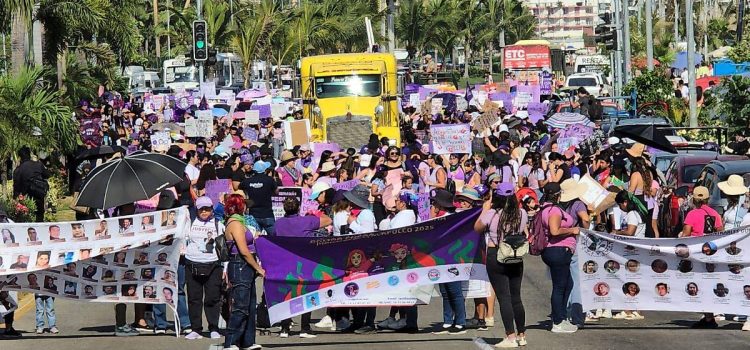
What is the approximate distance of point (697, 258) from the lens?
14625 mm

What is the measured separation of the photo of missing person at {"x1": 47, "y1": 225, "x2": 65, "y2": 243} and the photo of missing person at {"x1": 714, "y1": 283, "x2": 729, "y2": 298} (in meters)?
6.89

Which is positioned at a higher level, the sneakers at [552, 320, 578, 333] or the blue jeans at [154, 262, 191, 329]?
the blue jeans at [154, 262, 191, 329]

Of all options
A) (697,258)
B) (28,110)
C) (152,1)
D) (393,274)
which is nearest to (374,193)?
(393,274)

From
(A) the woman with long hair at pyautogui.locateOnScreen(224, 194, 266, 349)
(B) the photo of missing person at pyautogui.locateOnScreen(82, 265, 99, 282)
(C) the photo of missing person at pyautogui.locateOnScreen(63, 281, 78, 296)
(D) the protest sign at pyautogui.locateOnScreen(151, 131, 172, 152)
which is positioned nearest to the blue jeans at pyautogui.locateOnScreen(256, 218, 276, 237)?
(B) the photo of missing person at pyautogui.locateOnScreen(82, 265, 99, 282)

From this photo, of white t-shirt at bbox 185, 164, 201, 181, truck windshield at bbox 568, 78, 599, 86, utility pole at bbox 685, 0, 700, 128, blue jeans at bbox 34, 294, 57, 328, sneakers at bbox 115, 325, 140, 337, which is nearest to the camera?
sneakers at bbox 115, 325, 140, 337

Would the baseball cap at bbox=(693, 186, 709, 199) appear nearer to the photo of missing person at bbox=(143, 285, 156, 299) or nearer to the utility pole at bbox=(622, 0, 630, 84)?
the photo of missing person at bbox=(143, 285, 156, 299)

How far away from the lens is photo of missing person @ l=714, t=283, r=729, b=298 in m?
14.6

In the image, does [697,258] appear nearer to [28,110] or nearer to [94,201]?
[94,201]

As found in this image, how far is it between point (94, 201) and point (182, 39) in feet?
220

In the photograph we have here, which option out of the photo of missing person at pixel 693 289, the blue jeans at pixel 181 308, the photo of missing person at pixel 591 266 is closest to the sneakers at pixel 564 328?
the photo of missing person at pixel 591 266

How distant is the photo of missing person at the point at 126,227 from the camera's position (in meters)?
14.9

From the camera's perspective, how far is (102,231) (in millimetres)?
Answer: 14859

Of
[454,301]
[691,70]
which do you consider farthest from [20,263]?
[691,70]

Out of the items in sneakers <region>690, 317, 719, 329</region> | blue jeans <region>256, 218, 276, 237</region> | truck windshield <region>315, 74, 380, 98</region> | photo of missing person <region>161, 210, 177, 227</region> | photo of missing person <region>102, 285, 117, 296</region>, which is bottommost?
sneakers <region>690, 317, 719, 329</region>
